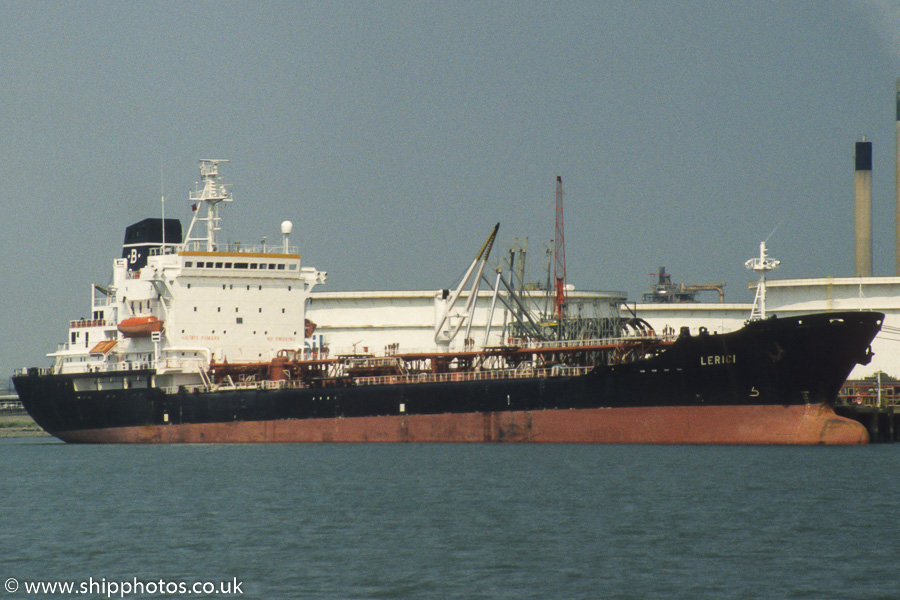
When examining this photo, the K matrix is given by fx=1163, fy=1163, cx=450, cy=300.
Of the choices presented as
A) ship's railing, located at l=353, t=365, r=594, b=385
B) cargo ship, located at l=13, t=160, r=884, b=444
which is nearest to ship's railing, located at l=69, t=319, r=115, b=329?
cargo ship, located at l=13, t=160, r=884, b=444

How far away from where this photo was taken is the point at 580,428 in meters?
32.5

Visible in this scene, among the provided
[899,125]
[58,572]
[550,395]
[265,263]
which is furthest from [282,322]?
[899,125]

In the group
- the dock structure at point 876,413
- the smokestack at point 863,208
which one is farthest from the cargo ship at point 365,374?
the smokestack at point 863,208

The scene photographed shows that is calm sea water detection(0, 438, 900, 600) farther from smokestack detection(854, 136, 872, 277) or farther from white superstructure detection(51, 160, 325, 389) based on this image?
smokestack detection(854, 136, 872, 277)

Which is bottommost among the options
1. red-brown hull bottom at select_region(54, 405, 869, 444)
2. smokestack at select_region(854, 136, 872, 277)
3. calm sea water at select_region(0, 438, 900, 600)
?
calm sea water at select_region(0, 438, 900, 600)

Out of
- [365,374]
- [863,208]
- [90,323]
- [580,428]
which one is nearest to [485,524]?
[580,428]

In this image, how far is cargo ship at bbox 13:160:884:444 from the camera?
98.9ft

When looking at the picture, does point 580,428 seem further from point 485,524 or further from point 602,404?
point 485,524

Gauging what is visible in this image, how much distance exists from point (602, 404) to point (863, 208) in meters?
33.0

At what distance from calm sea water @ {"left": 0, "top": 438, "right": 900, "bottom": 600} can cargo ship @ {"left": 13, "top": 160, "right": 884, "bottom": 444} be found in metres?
1.49

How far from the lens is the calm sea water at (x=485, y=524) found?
15930 mm

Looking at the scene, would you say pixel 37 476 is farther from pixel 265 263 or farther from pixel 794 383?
pixel 794 383

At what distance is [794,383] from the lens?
2975 cm

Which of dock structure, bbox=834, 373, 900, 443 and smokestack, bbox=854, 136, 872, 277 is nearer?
dock structure, bbox=834, 373, 900, 443
